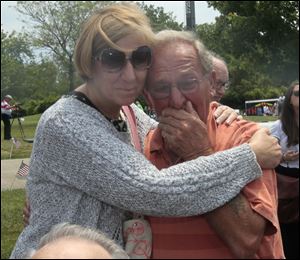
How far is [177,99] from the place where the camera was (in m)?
1.53

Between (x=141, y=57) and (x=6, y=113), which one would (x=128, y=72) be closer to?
(x=141, y=57)

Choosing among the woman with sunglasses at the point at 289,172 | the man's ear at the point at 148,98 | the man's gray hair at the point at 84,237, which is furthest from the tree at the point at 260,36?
the man's gray hair at the point at 84,237

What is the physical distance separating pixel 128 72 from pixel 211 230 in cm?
51

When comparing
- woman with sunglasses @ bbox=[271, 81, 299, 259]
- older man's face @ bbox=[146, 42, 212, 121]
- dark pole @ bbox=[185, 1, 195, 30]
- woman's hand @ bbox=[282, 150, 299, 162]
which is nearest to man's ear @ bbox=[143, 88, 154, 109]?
older man's face @ bbox=[146, 42, 212, 121]

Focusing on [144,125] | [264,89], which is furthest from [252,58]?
[144,125]

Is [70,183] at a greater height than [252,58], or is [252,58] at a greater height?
[70,183]

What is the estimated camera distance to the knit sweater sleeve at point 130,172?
4.59 feet

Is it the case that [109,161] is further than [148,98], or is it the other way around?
[148,98]

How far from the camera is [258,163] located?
1479 mm

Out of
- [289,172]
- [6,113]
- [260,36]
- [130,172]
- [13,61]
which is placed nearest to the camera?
[130,172]

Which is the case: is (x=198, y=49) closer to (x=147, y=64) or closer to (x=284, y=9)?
(x=147, y=64)

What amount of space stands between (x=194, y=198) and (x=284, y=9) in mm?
14291

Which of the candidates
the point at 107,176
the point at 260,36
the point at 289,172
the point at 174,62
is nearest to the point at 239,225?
the point at 107,176

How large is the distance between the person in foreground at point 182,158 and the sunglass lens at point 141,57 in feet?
0.11
